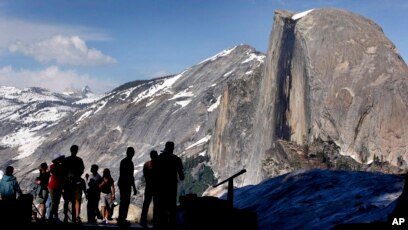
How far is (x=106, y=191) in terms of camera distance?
61.1 feet

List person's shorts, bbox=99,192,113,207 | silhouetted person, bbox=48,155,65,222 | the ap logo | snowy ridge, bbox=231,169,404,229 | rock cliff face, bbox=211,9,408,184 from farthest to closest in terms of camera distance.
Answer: rock cliff face, bbox=211,9,408,184
person's shorts, bbox=99,192,113,207
silhouetted person, bbox=48,155,65,222
snowy ridge, bbox=231,169,404,229
the ap logo

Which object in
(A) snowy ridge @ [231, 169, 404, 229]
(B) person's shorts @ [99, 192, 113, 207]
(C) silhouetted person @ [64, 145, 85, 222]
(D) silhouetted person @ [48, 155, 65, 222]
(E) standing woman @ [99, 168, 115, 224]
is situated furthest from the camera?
(B) person's shorts @ [99, 192, 113, 207]

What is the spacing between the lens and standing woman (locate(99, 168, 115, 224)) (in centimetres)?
1841

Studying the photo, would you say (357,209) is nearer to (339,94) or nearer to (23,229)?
(23,229)

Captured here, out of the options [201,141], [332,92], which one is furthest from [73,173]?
[201,141]

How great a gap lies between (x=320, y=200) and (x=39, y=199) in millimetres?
8074

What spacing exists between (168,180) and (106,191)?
16.7 feet

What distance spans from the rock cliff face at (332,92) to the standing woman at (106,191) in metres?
55.5

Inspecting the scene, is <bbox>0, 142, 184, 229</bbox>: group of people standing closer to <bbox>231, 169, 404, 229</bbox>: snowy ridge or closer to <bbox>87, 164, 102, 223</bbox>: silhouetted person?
<bbox>87, 164, 102, 223</bbox>: silhouetted person

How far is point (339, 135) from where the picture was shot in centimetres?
8244

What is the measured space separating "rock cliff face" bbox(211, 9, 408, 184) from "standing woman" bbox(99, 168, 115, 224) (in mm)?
55479

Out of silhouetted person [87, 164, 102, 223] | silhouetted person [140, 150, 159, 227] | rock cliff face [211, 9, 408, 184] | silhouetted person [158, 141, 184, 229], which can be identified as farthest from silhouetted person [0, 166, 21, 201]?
rock cliff face [211, 9, 408, 184]

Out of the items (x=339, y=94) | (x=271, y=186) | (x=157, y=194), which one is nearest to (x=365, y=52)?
(x=339, y=94)

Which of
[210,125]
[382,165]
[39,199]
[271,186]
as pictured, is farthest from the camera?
[210,125]
